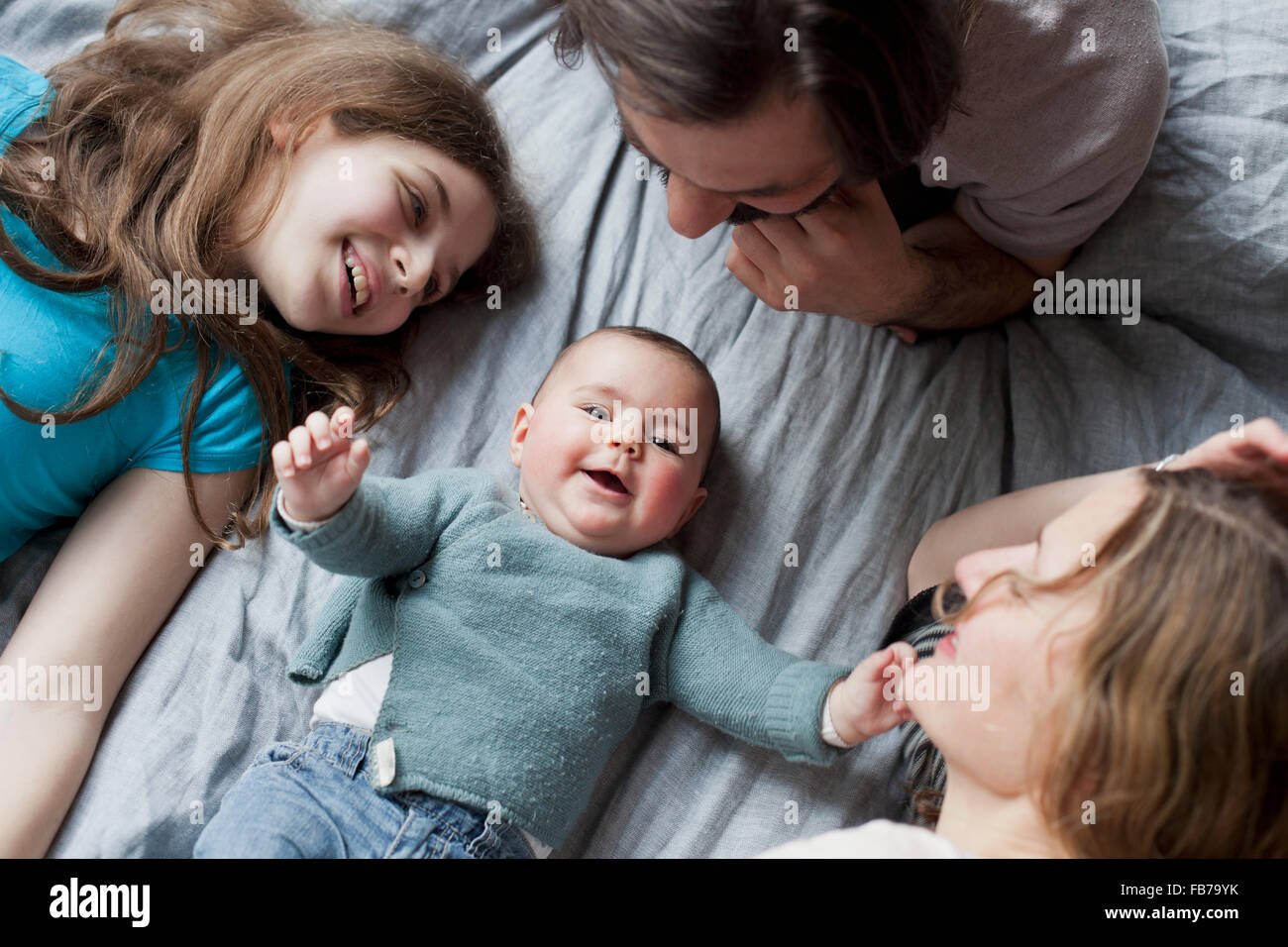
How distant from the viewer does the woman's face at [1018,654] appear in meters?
0.90

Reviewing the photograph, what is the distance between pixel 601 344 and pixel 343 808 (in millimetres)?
659

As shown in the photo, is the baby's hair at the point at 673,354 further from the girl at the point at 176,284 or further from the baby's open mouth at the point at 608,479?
the girl at the point at 176,284

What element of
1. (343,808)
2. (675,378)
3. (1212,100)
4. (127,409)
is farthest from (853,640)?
(127,409)

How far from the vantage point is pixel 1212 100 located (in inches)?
52.4

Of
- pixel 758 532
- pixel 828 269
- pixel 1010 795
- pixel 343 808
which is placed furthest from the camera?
pixel 758 532

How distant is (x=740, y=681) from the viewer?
121 centimetres

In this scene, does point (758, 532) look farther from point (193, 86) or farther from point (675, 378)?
point (193, 86)

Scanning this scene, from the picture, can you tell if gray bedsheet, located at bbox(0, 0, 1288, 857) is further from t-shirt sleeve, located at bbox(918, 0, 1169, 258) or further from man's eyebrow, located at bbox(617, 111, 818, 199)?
man's eyebrow, located at bbox(617, 111, 818, 199)

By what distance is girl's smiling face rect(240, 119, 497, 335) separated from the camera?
128cm

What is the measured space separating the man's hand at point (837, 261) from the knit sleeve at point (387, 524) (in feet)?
1.54

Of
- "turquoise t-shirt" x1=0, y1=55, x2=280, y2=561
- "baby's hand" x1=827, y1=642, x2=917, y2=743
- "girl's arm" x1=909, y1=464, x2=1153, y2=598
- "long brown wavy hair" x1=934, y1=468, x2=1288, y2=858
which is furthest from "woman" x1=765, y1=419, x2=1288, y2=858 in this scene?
"turquoise t-shirt" x1=0, y1=55, x2=280, y2=561
